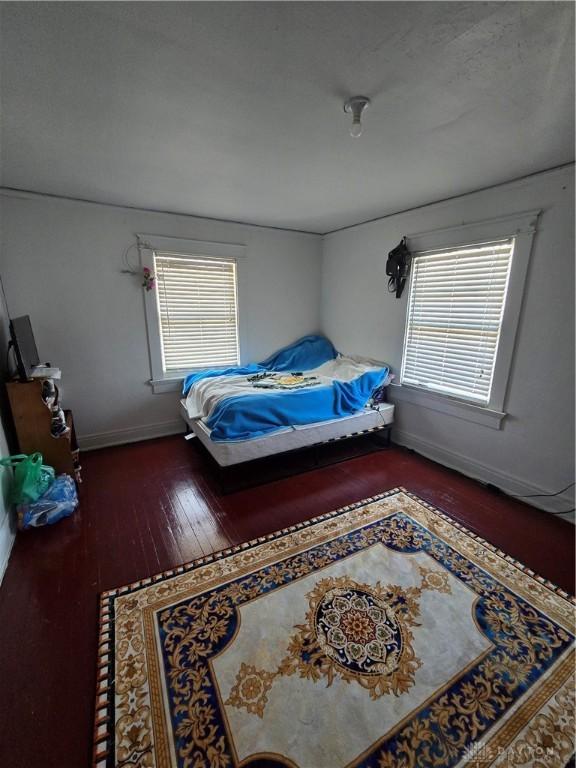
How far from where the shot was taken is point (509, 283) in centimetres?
253

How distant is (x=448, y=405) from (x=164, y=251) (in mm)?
3411

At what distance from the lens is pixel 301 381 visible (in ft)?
11.6

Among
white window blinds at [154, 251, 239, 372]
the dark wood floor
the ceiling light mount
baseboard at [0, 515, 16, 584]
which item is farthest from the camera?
white window blinds at [154, 251, 239, 372]

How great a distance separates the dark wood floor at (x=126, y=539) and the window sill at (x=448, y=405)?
56cm

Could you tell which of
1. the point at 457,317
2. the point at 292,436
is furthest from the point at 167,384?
the point at 457,317

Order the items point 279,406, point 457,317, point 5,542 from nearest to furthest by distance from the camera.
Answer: point 5,542, point 279,406, point 457,317

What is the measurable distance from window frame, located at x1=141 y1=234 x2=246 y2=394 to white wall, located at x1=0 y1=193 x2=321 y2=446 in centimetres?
7

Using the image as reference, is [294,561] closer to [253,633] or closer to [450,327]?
[253,633]

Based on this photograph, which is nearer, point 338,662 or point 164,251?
point 338,662

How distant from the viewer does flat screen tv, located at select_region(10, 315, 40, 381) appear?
7.69ft

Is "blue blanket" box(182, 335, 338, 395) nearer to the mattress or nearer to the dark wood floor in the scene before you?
the mattress

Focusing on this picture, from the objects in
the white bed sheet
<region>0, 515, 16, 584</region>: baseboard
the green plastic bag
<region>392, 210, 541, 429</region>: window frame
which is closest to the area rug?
Answer: <region>0, 515, 16, 584</region>: baseboard

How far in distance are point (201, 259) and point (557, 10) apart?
3309 mm

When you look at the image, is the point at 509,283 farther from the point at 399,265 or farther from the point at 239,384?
the point at 239,384
